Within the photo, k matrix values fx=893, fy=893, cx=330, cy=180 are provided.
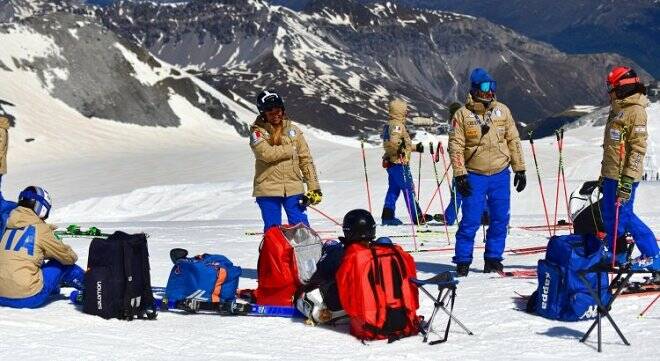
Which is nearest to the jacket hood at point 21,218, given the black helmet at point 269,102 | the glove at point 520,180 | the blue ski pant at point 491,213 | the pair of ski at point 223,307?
the pair of ski at point 223,307

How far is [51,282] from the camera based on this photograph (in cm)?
812

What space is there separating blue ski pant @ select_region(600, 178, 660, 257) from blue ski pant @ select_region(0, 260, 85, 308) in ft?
16.2

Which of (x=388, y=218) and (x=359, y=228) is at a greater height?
(x=388, y=218)

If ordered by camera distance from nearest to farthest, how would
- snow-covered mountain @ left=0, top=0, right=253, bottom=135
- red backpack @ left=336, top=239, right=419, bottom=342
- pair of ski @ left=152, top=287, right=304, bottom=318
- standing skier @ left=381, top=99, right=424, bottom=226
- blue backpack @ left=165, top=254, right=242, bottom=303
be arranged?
red backpack @ left=336, top=239, right=419, bottom=342
pair of ski @ left=152, top=287, right=304, bottom=318
blue backpack @ left=165, top=254, right=242, bottom=303
standing skier @ left=381, top=99, right=424, bottom=226
snow-covered mountain @ left=0, top=0, right=253, bottom=135

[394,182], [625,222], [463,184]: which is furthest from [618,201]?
[394,182]

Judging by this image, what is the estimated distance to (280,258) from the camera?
7969 mm

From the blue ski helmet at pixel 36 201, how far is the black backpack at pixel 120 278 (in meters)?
0.72

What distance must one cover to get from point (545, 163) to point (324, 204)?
15.2 meters

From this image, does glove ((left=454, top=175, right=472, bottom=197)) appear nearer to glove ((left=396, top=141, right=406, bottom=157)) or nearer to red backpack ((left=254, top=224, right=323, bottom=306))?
red backpack ((left=254, top=224, right=323, bottom=306))

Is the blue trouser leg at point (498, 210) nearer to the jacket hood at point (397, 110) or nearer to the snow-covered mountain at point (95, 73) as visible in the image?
the jacket hood at point (397, 110)

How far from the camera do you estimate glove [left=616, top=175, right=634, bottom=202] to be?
7910 millimetres

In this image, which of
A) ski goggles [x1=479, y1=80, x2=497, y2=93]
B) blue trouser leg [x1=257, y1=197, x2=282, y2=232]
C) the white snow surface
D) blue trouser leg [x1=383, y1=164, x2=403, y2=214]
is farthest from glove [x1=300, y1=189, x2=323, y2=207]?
blue trouser leg [x1=383, y1=164, x2=403, y2=214]

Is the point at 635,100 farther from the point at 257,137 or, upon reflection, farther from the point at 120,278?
the point at 120,278

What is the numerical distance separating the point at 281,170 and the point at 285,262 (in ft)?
6.35
